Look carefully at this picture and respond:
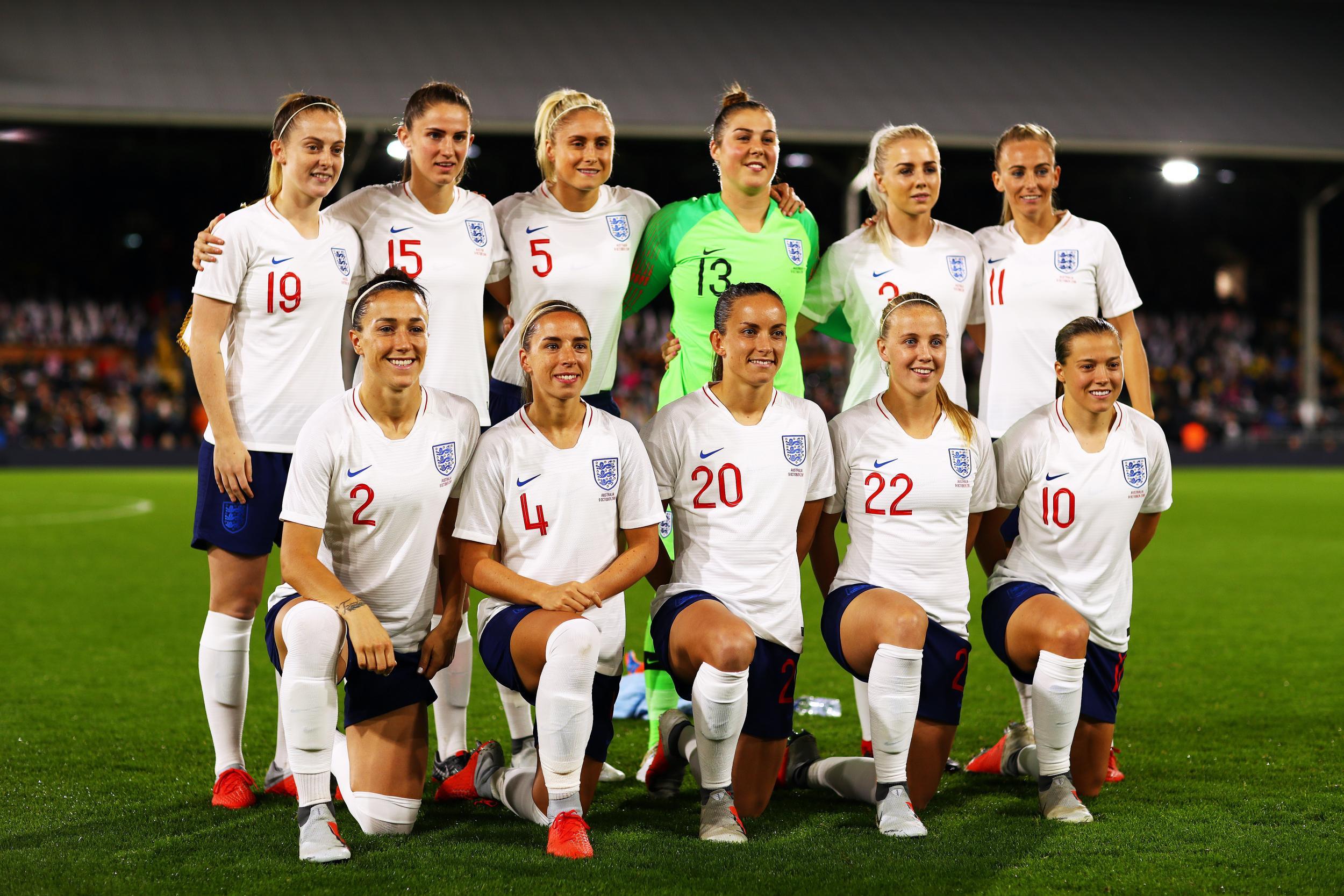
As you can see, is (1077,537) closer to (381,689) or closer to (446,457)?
(446,457)

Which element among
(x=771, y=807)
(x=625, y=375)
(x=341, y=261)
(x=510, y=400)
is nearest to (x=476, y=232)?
(x=341, y=261)

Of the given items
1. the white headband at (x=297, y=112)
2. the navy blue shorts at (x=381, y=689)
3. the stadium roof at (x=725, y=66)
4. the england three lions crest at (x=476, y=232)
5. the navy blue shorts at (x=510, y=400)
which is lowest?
the navy blue shorts at (x=381, y=689)

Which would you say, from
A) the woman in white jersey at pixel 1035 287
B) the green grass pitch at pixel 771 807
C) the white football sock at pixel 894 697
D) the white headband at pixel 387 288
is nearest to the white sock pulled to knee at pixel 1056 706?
the green grass pitch at pixel 771 807

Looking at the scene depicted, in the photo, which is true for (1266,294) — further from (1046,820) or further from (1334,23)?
(1046,820)

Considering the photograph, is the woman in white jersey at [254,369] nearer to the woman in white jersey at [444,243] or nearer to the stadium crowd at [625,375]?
the woman in white jersey at [444,243]

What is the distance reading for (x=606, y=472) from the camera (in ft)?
11.8

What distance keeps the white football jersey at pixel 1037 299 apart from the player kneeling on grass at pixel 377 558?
184 centimetres

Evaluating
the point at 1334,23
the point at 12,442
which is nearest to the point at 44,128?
the point at 12,442

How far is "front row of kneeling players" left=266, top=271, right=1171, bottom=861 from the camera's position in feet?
11.3

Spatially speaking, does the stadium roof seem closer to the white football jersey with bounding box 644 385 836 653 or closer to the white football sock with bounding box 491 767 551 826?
the white football jersey with bounding box 644 385 836 653

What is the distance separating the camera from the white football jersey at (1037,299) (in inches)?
173

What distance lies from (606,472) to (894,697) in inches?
38.9

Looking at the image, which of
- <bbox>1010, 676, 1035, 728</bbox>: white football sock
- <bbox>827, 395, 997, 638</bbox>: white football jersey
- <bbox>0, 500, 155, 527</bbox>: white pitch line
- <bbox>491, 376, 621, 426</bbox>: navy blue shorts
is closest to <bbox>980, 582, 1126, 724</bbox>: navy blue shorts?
<bbox>827, 395, 997, 638</bbox>: white football jersey

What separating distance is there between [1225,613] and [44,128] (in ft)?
54.3
